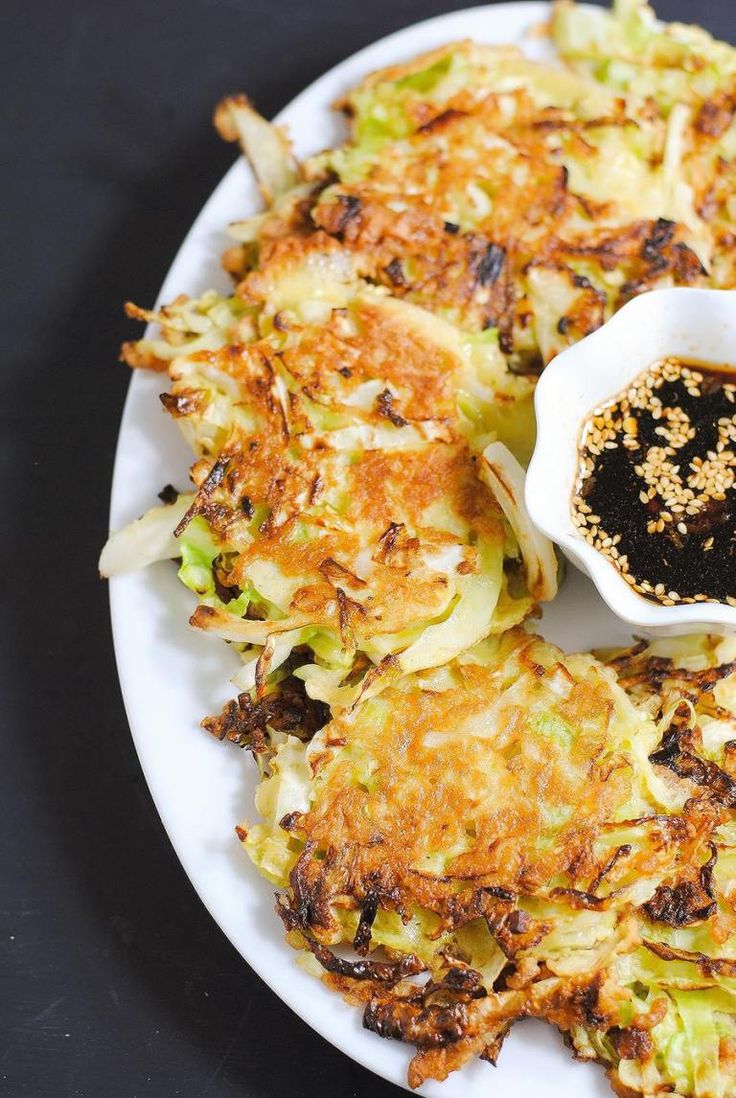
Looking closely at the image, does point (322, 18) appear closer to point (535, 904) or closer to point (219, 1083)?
point (535, 904)

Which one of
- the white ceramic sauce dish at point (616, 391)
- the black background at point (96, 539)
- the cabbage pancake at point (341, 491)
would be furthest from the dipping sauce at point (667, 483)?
the black background at point (96, 539)

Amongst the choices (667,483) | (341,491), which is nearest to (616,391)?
(667,483)

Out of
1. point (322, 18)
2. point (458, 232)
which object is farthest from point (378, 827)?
point (322, 18)

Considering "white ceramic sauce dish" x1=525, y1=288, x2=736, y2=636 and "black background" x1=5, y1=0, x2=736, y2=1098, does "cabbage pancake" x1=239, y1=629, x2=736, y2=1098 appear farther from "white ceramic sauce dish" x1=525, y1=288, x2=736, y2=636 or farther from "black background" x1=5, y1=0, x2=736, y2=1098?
"black background" x1=5, y1=0, x2=736, y2=1098

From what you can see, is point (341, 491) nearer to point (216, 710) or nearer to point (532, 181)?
point (216, 710)

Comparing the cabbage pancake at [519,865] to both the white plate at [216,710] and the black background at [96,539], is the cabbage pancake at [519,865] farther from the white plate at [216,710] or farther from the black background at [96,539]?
the black background at [96,539]

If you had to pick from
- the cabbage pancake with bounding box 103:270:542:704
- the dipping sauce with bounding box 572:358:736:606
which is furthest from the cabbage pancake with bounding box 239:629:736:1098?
the dipping sauce with bounding box 572:358:736:606
